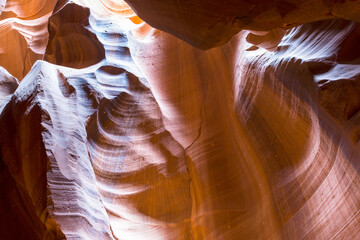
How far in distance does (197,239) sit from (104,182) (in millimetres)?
1196

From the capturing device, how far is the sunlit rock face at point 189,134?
8.83 feet

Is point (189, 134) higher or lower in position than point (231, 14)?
lower

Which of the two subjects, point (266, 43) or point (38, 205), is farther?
point (266, 43)

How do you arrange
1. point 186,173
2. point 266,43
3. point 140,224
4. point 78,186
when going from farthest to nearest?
point 266,43
point 186,173
point 140,224
point 78,186

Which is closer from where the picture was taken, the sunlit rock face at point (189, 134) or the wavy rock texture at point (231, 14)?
the wavy rock texture at point (231, 14)

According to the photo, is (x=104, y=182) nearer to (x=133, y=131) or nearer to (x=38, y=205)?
(x=133, y=131)

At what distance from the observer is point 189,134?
429cm

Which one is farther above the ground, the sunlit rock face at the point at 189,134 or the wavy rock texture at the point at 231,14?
the wavy rock texture at the point at 231,14

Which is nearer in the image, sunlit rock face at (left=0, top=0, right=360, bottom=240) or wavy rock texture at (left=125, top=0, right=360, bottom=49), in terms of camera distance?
wavy rock texture at (left=125, top=0, right=360, bottom=49)

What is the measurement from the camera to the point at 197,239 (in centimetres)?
352

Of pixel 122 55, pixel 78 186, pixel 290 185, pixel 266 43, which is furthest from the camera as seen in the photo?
pixel 122 55

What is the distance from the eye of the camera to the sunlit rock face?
2.69 meters

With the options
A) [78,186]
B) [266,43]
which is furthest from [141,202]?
[266,43]

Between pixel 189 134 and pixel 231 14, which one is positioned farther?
pixel 189 134
